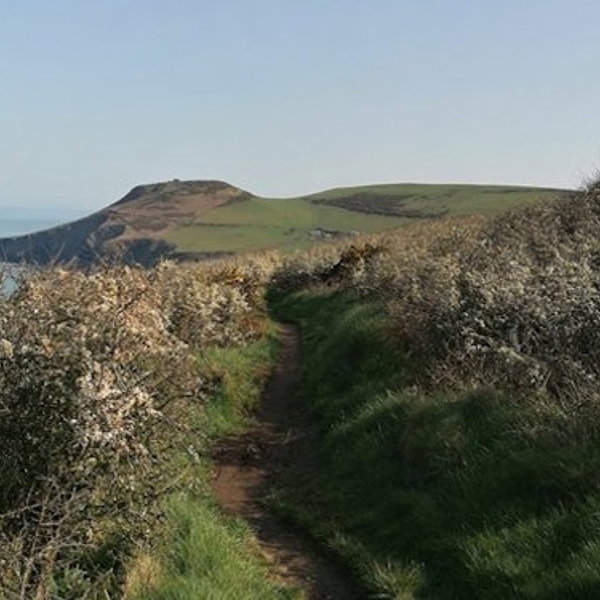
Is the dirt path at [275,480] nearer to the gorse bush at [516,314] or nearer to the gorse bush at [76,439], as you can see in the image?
the gorse bush at [76,439]

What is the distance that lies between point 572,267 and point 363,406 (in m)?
3.98

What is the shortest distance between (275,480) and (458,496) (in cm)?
385

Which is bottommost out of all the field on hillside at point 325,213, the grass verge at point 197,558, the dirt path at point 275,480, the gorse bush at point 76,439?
the dirt path at point 275,480

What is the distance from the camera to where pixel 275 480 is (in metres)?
12.2

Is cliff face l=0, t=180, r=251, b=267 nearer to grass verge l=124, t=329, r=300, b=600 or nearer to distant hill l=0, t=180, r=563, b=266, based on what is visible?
distant hill l=0, t=180, r=563, b=266

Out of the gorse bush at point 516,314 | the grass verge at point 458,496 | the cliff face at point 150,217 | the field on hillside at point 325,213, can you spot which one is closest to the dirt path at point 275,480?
the grass verge at point 458,496

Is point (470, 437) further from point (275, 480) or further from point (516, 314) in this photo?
point (275, 480)

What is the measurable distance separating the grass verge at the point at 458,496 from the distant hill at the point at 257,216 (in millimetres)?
90334

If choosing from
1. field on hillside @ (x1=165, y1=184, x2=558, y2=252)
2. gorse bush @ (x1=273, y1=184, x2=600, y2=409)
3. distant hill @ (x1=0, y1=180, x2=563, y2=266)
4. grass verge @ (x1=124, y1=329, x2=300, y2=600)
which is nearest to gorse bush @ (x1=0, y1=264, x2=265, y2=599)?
grass verge @ (x1=124, y1=329, x2=300, y2=600)

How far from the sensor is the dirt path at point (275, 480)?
8711 millimetres

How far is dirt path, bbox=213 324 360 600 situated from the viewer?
343 inches

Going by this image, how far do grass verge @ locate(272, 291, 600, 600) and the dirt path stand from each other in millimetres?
274

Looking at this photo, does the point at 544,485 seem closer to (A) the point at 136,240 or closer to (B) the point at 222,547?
(B) the point at 222,547

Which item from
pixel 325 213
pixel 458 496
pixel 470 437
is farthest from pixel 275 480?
pixel 325 213
